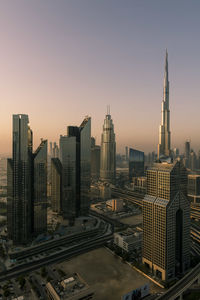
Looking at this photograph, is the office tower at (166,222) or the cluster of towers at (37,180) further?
the cluster of towers at (37,180)

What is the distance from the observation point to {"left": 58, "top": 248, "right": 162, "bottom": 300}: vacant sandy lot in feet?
254

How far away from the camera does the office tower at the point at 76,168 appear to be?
143500 mm

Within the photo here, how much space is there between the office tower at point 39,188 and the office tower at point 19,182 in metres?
6.97

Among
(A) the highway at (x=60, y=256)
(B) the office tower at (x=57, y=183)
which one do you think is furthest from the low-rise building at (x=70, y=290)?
(B) the office tower at (x=57, y=183)

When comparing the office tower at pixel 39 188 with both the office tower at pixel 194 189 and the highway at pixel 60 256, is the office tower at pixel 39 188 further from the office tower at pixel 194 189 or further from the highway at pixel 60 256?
the office tower at pixel 194 189

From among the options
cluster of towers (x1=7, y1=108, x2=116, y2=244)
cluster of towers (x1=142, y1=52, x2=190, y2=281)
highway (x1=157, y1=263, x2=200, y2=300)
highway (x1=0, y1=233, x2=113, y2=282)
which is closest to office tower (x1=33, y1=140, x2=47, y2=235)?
cluster of towers (x1=7, y1=108, x2=116, y2=244)

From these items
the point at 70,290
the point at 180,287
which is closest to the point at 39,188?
the point at 70,290

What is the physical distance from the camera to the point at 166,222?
8300 cm

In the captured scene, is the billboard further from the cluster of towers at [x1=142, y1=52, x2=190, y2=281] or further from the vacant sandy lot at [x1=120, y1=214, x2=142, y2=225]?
the vacant sandy lot at [x1=120, y1=214, x2=142, y2=225]

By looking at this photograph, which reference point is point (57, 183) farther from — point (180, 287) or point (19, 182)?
point (180, 287)

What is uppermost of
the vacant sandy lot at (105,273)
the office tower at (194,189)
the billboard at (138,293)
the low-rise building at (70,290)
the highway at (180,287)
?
the office tower at (194,189)

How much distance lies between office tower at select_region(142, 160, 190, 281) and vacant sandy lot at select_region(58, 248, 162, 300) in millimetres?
9416

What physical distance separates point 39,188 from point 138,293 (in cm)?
7124

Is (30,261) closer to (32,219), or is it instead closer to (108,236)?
(32,219)
